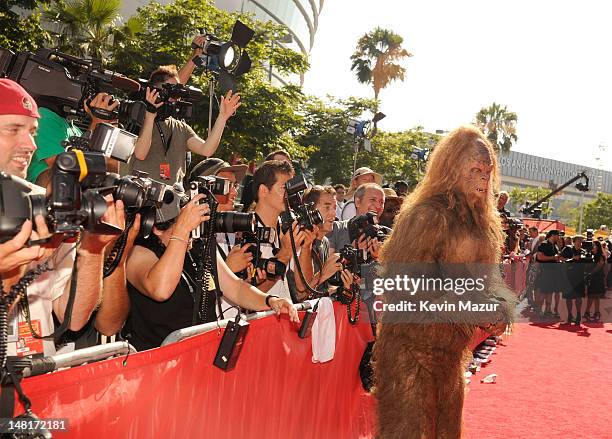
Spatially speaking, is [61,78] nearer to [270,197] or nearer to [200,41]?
[270,197]

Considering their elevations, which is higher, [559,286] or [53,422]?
[559,286]

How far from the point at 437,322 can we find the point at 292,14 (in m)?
47.8

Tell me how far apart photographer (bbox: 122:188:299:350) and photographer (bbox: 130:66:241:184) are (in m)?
1.37

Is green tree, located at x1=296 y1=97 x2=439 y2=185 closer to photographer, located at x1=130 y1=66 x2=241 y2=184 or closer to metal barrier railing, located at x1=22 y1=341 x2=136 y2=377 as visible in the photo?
photographer, located at x1=130 y1=66 x2=241 y2=184

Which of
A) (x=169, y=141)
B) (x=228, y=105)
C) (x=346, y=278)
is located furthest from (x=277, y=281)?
(x=169, y=141)

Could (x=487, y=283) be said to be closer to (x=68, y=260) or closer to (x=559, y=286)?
(x=68, y=260)

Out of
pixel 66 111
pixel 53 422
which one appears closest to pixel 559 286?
pixel 66 111

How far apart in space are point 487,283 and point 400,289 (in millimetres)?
578

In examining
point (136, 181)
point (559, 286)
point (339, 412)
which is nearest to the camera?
point (136, 181)

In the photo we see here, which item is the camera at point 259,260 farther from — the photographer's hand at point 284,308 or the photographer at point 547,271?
the photographer at point 547,271

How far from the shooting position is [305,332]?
4.54m

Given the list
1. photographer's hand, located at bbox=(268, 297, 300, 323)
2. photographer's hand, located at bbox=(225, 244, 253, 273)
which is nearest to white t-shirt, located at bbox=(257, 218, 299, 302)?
photographer's hand, located at bbox=(225, 244, 253, 273)

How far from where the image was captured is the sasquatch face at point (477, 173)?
442 centimetres

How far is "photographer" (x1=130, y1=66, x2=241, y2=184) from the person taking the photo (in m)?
4.92
